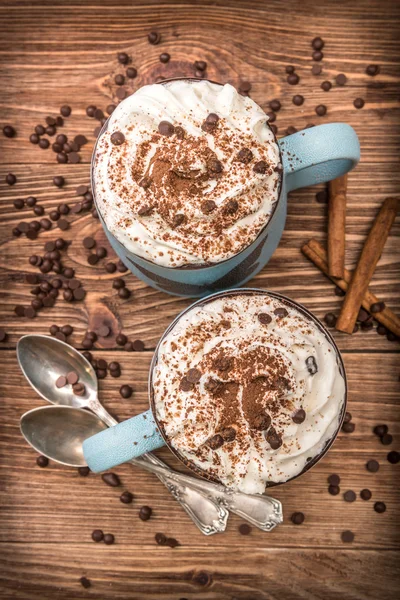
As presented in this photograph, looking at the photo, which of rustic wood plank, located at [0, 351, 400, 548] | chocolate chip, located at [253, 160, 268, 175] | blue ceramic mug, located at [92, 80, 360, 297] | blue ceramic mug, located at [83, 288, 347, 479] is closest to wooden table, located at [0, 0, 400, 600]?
rustic wood plank, located at [0, 351, 400, 548]

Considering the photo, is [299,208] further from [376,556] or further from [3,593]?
[3,593]

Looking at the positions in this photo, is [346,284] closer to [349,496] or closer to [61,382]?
[349,496]

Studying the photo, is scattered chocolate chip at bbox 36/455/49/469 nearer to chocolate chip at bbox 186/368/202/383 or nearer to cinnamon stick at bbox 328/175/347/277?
chocolate chip at bbox 186/368/202/383

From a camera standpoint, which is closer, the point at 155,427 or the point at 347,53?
the point at 155,427

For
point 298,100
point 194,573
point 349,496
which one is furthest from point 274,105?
point 194,573

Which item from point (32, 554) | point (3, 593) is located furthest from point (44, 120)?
point (3, 593)

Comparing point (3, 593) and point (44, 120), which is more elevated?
point (44, 120)

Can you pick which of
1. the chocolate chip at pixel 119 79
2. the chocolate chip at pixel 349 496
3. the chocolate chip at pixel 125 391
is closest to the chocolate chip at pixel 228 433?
the chocolate chip at pixel 125 391
